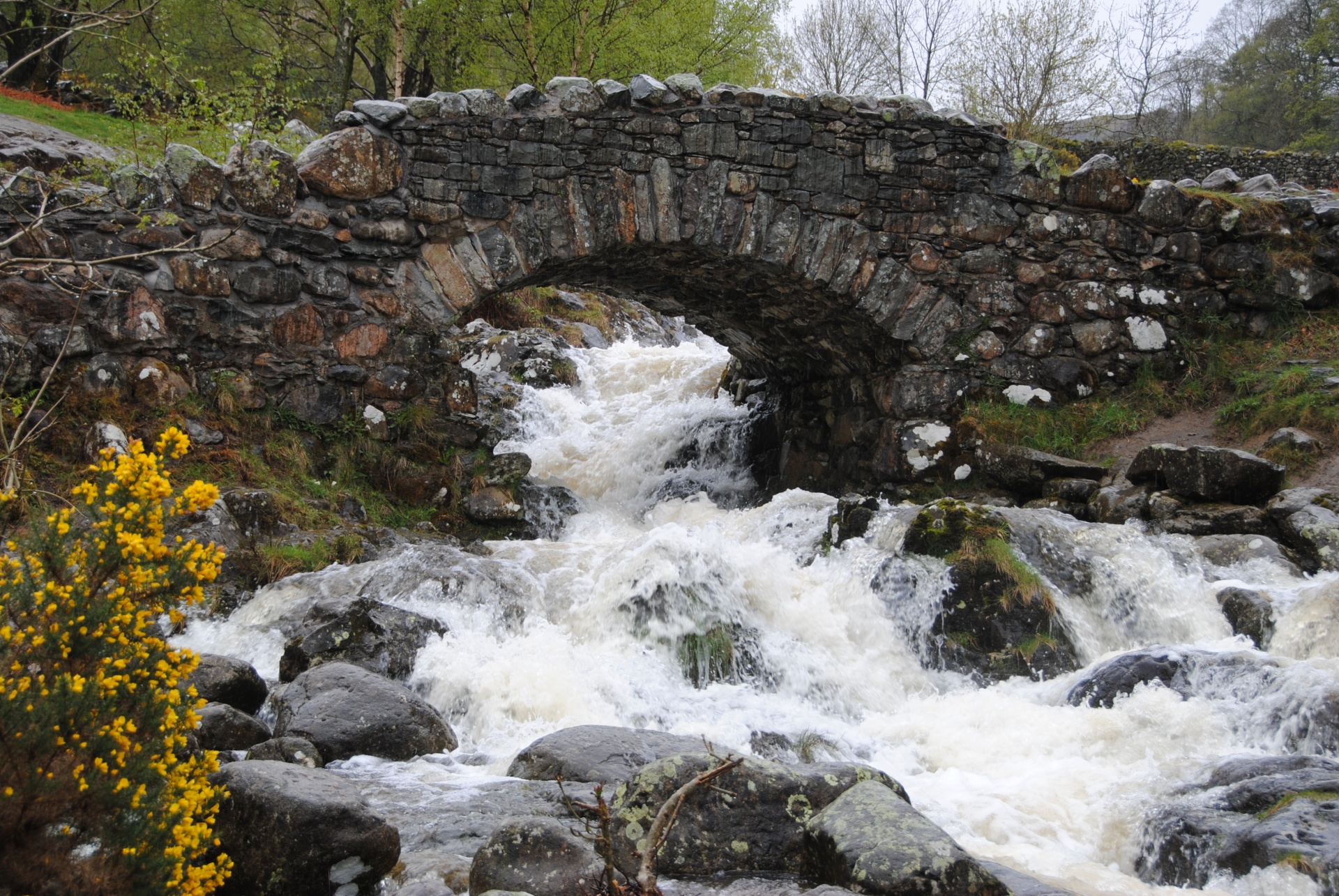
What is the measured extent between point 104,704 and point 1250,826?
3.59 m

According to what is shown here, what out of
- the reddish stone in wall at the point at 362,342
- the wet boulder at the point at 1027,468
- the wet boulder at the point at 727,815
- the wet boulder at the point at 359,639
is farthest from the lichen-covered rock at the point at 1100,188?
the wet boulder at the point at 727,815

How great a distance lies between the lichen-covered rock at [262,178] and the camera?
7.09 meters

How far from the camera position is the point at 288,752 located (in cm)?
378

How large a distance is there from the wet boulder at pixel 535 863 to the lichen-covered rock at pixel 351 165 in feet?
19.2

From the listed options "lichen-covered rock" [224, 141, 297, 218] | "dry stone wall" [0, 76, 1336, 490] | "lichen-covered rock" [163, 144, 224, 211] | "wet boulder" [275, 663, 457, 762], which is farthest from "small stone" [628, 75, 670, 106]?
"wet boulder" [275, 663, 457, 762]

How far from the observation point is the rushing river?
13.0 ft

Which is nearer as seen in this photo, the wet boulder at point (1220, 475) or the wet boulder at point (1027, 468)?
the wet boulder at point (1220, 475)

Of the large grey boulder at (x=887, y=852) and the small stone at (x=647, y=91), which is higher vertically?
the small stone at (x=647, y=91)

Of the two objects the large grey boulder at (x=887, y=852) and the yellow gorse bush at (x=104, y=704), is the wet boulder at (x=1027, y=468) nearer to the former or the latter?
the large grey boulder at (x=887, y=852)

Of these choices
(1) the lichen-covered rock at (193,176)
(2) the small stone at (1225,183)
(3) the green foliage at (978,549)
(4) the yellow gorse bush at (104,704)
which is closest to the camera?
(4) the yellow gorse bush at (104,704)

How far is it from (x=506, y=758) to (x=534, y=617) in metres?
1.89

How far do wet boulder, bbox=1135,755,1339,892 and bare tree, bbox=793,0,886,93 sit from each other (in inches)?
721

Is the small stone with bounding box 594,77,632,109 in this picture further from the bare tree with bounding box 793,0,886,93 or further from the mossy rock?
the bare tree with bounding box 793,0,886,93

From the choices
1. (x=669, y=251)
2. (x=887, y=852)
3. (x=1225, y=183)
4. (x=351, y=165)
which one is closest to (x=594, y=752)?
(x=887, y=852)
